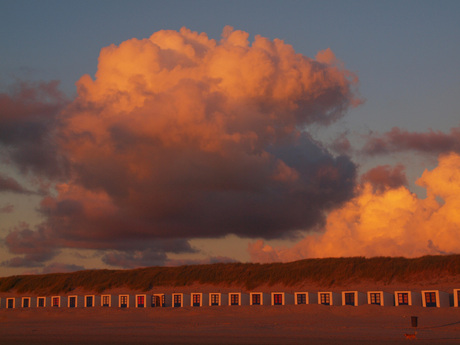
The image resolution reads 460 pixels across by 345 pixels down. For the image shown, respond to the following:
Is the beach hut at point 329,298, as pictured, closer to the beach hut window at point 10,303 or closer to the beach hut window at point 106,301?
the beach hut window at point 106,301

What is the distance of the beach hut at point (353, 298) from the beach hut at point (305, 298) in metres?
2.96

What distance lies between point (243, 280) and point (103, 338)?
42.6 metres

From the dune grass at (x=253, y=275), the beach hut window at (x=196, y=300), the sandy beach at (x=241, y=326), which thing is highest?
the dune grass at (x=253, y=275)

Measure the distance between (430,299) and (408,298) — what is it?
1809mm

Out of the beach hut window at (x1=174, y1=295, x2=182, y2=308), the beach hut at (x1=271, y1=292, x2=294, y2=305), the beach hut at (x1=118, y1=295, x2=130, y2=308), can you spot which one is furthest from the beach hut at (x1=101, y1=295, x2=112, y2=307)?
the beach hut at (x1=271, y1=292, x2=294, y2=305)

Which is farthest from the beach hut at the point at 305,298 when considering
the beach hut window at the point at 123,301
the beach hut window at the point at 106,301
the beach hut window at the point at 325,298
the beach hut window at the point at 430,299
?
the beach hut window at the point at 106,301

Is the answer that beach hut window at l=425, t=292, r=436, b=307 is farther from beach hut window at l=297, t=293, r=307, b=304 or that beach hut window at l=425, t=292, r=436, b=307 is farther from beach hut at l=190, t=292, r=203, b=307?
beach hut at l=190, t=292, r=203, b=307

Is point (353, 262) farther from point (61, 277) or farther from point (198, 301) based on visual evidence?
point (61, 277)

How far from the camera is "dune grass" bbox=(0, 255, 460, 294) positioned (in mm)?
68250

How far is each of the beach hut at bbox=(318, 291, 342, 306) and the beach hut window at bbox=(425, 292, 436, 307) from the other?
8023 millimetres

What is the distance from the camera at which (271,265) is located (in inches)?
3115

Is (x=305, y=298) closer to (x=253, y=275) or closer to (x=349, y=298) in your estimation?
(x=349, y=298)

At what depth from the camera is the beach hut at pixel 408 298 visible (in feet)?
163

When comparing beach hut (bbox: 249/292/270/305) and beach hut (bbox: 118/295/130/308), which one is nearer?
beach hut (bbox: 249/292/270/305)
